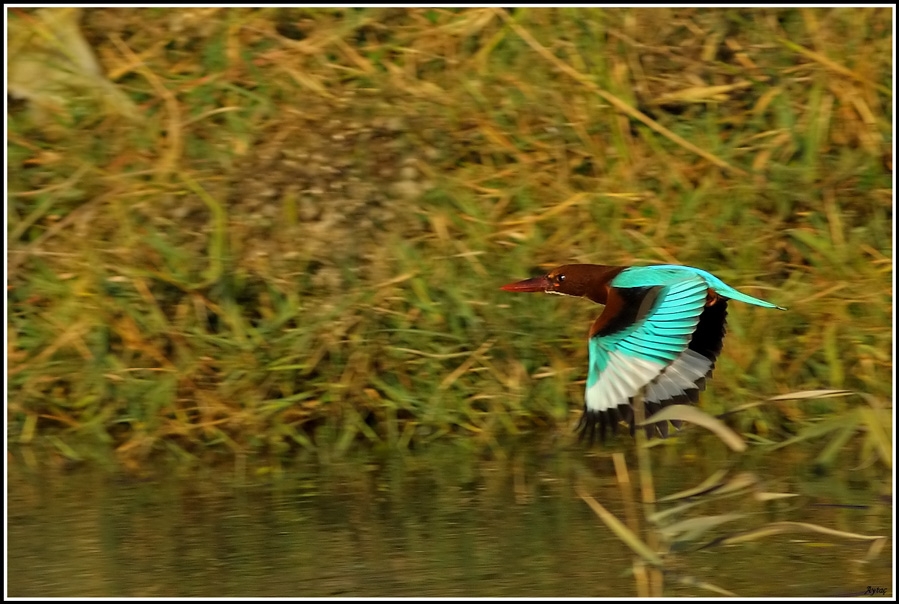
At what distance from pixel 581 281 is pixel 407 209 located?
46.4 inches

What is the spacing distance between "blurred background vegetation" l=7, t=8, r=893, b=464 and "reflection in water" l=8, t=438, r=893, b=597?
0.30m

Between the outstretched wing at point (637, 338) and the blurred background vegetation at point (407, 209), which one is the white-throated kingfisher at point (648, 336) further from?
the blurred background vegetation at point (407, 209)

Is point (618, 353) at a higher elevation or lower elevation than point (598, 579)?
higher

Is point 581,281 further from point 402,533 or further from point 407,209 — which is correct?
point 407,209

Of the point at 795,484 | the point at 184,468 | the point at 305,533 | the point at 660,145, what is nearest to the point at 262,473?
the point at 184,468

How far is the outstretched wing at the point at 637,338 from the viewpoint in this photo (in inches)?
122

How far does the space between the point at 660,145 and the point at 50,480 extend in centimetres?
240

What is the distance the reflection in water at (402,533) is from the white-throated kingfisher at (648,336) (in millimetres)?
347

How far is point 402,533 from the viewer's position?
3.47 m

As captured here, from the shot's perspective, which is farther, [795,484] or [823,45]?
[823,45]

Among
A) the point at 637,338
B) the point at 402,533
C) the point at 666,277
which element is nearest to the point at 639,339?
the point at 637,338

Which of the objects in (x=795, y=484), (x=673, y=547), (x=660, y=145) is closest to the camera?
(x=673, y=547)

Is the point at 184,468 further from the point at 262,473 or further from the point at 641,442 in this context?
the point at 641,442

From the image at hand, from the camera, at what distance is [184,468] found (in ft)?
13.6
